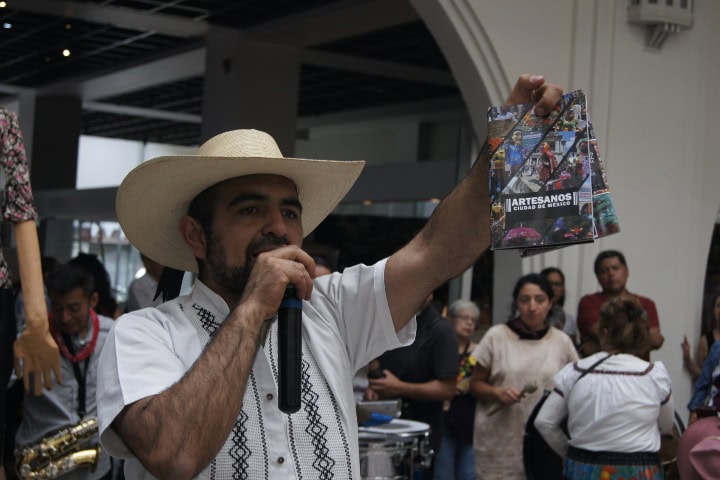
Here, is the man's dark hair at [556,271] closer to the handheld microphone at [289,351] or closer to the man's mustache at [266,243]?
the man's mustache at [266,243]

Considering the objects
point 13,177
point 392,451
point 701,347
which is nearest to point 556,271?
point 701,347

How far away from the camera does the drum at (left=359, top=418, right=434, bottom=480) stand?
193 inches

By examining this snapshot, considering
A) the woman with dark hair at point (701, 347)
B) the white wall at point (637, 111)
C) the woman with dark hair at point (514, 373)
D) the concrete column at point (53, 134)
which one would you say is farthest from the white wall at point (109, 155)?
the woman with dark hair at point (514, 373)

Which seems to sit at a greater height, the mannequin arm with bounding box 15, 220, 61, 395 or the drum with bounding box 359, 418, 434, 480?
the mannequin arm with bounding box 15, 220, 61, 395

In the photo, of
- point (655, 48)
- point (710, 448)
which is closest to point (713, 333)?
point (655, 48)

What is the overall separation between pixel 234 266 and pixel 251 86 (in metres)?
11.3

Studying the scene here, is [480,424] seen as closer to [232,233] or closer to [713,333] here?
[713,333]

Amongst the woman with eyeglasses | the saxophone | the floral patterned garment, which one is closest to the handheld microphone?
the floral patterned garment

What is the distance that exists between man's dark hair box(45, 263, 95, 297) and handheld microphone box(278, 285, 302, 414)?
2890mm

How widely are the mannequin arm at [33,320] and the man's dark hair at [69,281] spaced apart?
5.11 ft

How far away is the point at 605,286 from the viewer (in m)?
6.97

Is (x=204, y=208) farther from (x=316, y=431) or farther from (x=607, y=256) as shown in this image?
(x=607, y=256)

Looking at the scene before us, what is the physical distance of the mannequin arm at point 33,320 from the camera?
3.06 meters

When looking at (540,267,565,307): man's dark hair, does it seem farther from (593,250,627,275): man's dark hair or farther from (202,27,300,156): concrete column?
(202,27,300,156): concrete column
